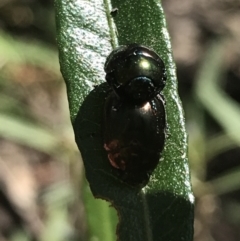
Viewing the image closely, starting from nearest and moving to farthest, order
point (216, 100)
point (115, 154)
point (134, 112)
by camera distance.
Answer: point (115, 154)
point (134, 112)
point (216, 100)

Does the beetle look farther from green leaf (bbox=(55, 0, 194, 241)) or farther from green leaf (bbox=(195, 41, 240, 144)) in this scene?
green leaf (bbox=(195, 41, 240, 144))

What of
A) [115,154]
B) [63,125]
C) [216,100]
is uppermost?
[115,154]

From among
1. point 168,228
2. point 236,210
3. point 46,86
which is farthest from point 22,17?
point 168,228

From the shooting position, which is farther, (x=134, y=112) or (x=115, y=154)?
(x=134, y=112)

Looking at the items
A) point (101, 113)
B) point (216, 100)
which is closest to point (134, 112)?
point (101, 113)

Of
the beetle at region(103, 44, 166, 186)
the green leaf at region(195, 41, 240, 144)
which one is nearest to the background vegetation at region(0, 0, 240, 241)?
the green leaf at region(195, 41, 240, 144)

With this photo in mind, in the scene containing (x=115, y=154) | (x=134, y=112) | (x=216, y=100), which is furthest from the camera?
(x=216, y=100)

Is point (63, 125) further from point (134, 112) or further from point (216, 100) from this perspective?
point (134, 112)

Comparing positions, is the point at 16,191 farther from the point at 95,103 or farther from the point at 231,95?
the point at 95,103

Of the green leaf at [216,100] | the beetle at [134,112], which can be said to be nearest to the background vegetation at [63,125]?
the green leaf at [216,100]
